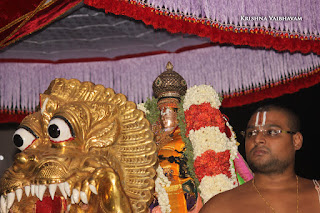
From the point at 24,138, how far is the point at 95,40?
150cm

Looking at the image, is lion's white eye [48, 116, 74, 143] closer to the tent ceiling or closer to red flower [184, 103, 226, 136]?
red flower [184, 103, 226, 136]

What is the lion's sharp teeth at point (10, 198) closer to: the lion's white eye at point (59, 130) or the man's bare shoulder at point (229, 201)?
the lion's white eye at point (59, 130)

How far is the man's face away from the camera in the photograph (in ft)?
7.57

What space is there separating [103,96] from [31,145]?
0.42 m

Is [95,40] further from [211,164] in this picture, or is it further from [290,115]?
[290,115]

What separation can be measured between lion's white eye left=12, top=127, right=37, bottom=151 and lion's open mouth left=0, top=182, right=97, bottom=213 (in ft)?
0.78

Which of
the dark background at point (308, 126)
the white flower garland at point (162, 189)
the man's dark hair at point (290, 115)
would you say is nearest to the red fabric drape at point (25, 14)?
the white flower garland at point (162, 189)

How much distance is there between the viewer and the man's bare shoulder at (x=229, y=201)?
2.31 metres

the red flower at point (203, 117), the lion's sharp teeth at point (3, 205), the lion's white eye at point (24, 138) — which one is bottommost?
the lion's sharp teeth at point (3, 205)

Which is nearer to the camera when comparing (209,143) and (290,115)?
(290,115)

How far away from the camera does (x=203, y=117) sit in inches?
117

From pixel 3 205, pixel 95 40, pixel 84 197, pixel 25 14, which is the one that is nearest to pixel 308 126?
→ pixel 95 40

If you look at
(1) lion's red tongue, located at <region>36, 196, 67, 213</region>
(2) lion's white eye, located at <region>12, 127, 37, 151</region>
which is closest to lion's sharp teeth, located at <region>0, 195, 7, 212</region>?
(1) lion's red tongue, located at <region>36, 196, 67, 213</region>

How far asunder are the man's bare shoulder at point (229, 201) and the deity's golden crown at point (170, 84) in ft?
3.50
